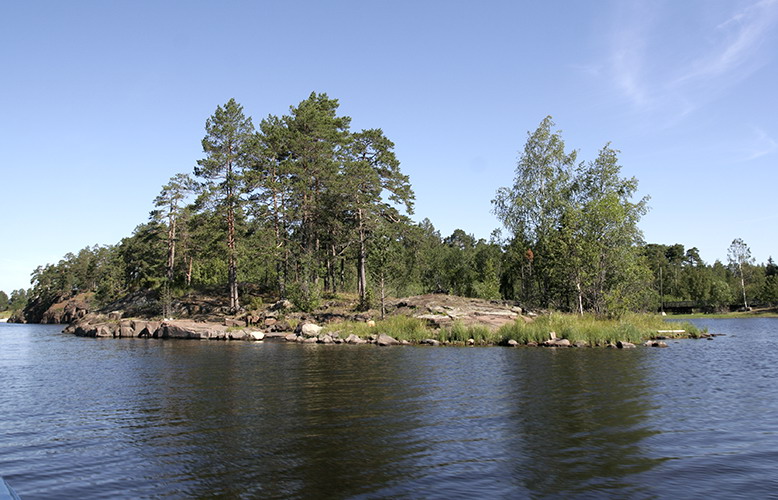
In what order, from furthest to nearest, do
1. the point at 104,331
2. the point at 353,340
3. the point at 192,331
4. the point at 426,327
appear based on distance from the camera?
the point at 104,331, the point at 192,331, the point at 426,327, the point at 353,340

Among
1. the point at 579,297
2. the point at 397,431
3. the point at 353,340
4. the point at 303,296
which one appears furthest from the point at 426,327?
the point at 397,431

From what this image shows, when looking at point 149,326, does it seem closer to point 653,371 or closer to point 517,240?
point 517,240

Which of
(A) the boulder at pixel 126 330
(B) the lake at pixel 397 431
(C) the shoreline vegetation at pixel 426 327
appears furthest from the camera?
(A) the boulder at pixel 126 330

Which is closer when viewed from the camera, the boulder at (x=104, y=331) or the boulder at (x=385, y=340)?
the boulder at (x=385, y=340)

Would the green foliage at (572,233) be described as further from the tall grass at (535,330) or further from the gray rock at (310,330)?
the gray rock at (310,330)

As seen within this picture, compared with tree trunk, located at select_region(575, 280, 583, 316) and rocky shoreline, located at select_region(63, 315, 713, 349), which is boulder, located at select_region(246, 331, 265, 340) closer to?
rocky shoreline, located at select_region(63, 315, 713, 349)

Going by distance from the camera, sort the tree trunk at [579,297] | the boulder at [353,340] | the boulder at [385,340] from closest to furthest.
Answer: the boulder at [385,340] < the boulder at [353,340] < the tree trunk at [579,297]

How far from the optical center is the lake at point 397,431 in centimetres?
951

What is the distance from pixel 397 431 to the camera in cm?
1312

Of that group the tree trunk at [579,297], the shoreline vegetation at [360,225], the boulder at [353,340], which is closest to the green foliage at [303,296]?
the shoreline vegetation at [360,225]

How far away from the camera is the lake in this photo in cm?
951

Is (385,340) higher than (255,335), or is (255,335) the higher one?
(255,335)

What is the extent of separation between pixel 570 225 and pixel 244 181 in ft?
106

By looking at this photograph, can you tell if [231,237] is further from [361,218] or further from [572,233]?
[572,233]
